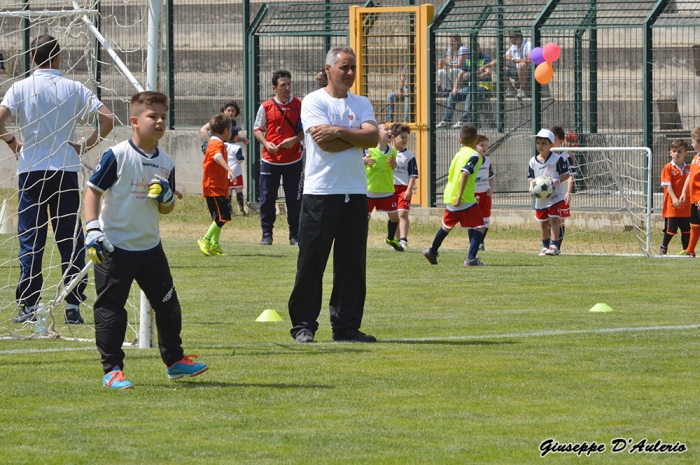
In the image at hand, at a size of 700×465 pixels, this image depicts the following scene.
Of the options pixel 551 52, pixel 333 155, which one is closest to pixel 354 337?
pixel 333 155

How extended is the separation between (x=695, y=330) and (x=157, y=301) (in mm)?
4224

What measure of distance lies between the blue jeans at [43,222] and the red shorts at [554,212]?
8.01m

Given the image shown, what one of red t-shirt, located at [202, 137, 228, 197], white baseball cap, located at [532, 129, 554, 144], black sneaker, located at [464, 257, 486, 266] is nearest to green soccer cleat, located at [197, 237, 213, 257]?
red t-shirt, located at [202, 137, 228, 197]

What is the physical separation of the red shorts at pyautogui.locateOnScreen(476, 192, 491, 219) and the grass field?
4.27m

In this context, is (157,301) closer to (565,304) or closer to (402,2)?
(565,304)

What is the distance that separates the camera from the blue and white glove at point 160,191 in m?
6.82

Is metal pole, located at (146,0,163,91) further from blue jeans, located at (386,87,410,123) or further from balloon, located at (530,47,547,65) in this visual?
blue jeans, located at (386,87,410,123)

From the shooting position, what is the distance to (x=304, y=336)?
28.1 feet

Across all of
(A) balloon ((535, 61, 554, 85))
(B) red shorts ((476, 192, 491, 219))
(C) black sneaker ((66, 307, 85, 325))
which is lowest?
(C) black sneaker ((66, 307, 85, 325))

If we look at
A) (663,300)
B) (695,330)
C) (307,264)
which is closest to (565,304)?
(663,300)

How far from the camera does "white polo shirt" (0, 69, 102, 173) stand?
955cm

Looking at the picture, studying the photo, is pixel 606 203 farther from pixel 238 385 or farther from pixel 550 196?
A: pixel 238 385

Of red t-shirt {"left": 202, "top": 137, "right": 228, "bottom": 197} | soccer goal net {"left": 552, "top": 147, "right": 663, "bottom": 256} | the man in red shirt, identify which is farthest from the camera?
soccer goal net {"left": 552, "top": 147, "right": 663, "bottom": 256}

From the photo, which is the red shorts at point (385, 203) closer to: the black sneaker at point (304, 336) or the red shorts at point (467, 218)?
the red shorts at point (467, 218)
